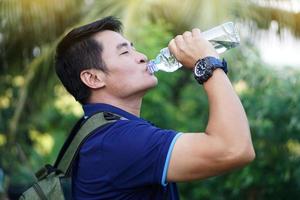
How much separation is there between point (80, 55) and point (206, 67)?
2.01 feet

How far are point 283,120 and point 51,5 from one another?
10.6 feet

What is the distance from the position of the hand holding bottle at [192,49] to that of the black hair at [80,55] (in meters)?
0.38

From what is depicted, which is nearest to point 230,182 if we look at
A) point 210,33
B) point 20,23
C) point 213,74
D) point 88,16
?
point 88,16

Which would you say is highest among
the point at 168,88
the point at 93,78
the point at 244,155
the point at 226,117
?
the point at 93,78

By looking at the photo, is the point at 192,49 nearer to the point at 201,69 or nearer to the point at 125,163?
the point at 201,69

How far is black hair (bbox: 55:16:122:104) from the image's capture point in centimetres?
252

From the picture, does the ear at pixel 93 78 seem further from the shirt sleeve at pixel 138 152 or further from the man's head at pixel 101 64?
the shirt sleeve at pixel 138 152

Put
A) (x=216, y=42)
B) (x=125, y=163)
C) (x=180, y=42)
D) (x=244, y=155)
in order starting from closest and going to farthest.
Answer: (x=244, y=155), (x=125, y=163), (x=180, y=42), (x=216, y=42)

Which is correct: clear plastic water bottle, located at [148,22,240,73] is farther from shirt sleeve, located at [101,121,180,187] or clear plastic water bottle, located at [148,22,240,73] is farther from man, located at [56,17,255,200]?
shirt sleeve, located at [101,121,180,187]

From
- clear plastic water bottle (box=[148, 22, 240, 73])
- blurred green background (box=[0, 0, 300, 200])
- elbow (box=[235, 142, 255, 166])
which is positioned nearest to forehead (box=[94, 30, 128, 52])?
clear plastic water bottle (box=[148, 22, 240, 73])

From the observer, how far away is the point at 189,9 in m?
7.46

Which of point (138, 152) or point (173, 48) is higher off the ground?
point (173, 48)

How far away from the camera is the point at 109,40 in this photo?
2.53 m

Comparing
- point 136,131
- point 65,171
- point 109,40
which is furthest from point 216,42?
point 65,171
